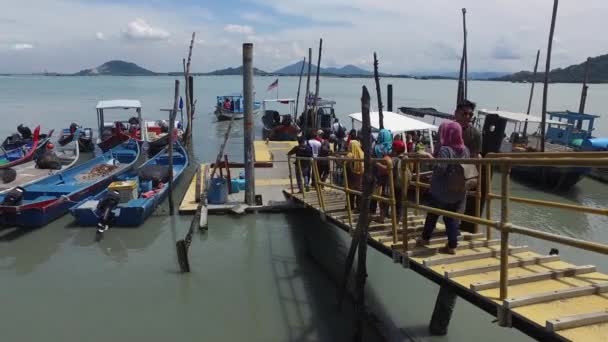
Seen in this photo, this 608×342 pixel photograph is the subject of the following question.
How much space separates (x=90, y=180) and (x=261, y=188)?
5.50m

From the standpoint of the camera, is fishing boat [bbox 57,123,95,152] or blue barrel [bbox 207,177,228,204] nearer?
blue barrel [bbox 207,177,228,204]

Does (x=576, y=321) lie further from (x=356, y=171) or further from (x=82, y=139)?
(x=82, y=139)

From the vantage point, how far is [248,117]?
12367 millimetres

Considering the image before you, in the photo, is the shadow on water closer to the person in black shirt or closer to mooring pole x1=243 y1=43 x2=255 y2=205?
mooring pole x1=243 y1=43 x2=255 y2=205

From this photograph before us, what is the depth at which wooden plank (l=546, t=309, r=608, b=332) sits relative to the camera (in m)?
3.63

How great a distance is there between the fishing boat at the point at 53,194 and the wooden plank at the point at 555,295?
35.4 feet

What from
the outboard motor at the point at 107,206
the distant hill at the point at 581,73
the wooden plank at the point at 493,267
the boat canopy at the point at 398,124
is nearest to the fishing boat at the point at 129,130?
the outboard motor at the point at 107,206

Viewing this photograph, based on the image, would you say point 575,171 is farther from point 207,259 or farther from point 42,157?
point 42,157

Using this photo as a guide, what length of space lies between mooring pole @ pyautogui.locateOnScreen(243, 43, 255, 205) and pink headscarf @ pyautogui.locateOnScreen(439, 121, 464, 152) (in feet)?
25.0

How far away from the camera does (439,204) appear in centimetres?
543

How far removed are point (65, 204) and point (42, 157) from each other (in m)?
6.30

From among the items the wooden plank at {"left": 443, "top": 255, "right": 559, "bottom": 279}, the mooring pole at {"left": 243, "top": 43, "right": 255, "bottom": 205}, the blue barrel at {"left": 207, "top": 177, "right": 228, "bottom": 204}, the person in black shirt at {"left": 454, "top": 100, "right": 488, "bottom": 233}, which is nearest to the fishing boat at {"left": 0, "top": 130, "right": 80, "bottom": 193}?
the blue barrel at {"left": 207, "top": 177, "right": 228, "bottom": 204}

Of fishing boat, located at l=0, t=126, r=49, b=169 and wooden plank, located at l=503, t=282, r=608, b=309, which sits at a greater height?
wooden plank, located at l=503, t=282, r=608, b=309

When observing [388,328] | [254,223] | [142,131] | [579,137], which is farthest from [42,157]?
[579,137]
